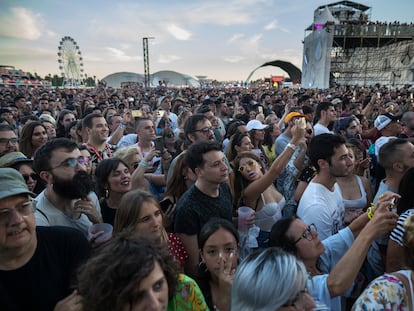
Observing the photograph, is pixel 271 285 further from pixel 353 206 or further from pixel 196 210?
pixel 353 206

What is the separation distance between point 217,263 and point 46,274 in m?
0.99

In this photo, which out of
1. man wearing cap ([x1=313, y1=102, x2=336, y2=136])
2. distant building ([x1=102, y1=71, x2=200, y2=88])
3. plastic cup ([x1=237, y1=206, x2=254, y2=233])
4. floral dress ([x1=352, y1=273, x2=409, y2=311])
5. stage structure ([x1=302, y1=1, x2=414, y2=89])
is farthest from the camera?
distant building ([x1=102, y1=71, x2=200, y2=88])

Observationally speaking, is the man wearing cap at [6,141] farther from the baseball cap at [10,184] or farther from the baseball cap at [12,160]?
the baseball cap at [10,184]

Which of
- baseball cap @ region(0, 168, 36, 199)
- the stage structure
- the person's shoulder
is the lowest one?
the person's shoulder

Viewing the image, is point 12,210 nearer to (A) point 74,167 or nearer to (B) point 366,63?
(A) point 74,167

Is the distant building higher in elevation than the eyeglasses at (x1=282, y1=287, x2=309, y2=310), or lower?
higher

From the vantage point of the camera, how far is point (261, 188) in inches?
117

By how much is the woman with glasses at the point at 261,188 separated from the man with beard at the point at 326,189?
0.28m

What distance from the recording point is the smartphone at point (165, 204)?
2.94 metres

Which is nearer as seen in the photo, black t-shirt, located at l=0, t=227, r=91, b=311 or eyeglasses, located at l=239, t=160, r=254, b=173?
black t-shirt, located at l=0, t=227, r=91, b=311

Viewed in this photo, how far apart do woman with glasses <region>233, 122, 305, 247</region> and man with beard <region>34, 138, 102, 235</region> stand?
56.4 inches

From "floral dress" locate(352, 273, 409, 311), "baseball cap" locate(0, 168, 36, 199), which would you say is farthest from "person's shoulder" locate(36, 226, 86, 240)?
"floral dress" locate(352, 273, 409, 311)

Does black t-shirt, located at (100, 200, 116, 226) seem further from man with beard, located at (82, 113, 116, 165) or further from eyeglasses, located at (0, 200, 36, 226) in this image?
man with beard, located at (82, 113, 116, 165)

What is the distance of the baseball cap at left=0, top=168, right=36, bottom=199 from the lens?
4.92 feet
